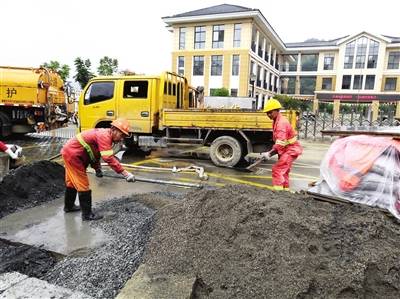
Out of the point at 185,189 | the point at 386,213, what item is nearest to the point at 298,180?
the point at 185,189

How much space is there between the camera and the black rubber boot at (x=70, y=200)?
4532mm

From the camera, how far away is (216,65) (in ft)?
106

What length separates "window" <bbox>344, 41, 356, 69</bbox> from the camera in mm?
41594

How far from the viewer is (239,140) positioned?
28.9ft

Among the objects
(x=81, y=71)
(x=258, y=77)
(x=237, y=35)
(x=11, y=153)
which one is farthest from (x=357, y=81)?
(x=11, y=153)

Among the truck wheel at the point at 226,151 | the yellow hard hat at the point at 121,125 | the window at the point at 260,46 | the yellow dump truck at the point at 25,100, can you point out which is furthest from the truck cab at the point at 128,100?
the window at the point at 260,46

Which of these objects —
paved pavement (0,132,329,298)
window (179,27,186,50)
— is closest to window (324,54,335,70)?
window (179,27,186,50)

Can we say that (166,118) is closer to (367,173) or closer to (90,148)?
(90,148)

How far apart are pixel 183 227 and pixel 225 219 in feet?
1.40

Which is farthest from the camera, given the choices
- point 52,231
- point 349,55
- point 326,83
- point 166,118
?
point 326,83

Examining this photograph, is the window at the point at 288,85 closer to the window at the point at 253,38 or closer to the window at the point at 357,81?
A: the window at the point at 357,81

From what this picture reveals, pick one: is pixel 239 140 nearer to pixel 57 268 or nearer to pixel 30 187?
pixel 30 187

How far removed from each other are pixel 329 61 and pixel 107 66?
94.1ft

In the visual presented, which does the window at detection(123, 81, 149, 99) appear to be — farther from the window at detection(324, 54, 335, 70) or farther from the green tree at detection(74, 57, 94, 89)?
the window at detection(324, 54, 335, 70)
